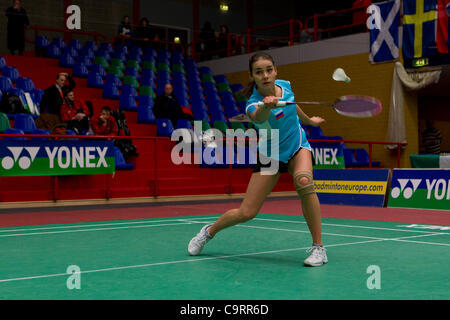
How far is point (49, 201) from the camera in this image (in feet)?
37.6

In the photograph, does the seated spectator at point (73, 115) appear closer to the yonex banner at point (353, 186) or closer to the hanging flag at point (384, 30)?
the yonex banner at point (353, 186)

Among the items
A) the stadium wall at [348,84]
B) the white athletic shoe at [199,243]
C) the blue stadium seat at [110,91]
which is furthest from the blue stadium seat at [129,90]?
the white athletic shoe at [199,243]

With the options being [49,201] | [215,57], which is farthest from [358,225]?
[215,57]

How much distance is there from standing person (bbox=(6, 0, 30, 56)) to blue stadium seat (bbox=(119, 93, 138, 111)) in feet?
12.5

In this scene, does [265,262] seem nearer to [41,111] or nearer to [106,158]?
[106,158]

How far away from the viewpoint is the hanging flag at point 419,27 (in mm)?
16141

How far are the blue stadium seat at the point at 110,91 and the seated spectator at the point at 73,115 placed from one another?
12.6ft

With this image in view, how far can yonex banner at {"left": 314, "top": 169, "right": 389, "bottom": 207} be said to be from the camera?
11.1m

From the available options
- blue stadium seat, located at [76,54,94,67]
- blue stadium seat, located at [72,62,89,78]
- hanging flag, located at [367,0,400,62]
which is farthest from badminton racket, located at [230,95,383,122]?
blue stadium seat, located at [76,54,94,67]

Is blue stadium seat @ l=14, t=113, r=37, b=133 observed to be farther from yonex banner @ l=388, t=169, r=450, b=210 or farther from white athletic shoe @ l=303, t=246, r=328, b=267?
white athletic shoe @ l=303, t=246, r=328, b=267

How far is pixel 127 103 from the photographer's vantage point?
640 inches

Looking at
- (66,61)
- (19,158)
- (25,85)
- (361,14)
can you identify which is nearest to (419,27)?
(361,14)
